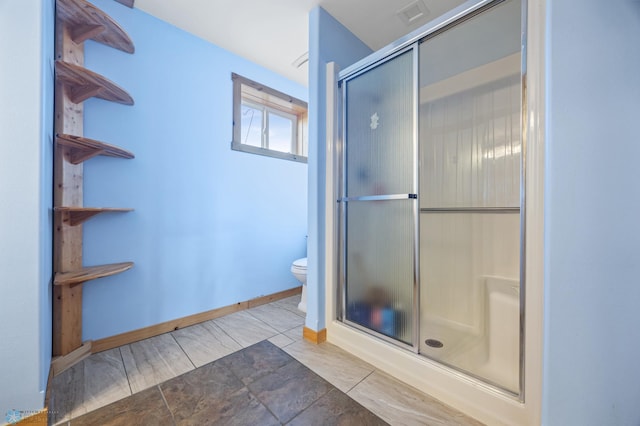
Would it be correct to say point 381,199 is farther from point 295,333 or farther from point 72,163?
point 72,163

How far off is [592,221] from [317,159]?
4.68 ft

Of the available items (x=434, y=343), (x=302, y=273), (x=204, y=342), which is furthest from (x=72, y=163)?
(x=434, y=343)

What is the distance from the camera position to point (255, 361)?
5.14 ft

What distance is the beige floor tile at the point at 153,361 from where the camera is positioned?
54.7 inches

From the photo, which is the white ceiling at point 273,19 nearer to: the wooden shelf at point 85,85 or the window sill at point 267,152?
the wooden shelf at point 85,85

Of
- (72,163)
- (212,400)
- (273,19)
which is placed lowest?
(212,400)

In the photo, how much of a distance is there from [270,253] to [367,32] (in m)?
2.23

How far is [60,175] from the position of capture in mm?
1467

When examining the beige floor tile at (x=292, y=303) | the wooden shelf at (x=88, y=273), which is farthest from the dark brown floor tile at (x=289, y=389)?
the wooden shelf at (x=88, y=273)

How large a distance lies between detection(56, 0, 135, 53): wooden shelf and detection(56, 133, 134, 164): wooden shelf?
0.68 meters

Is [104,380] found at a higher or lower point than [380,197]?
lower

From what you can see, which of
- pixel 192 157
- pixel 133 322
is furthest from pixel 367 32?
pixel 133 322

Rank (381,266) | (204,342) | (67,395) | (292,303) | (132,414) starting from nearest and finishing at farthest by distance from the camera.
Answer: (132,414)
(67,395)
(381,266)
(204,342)
(292,303)

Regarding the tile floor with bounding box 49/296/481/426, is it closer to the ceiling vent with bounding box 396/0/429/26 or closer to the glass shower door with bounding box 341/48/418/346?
the glass shower door with bounding box 341/48/418/346
